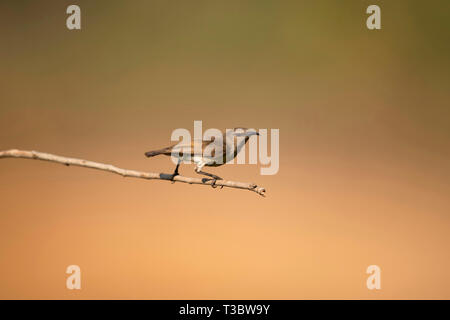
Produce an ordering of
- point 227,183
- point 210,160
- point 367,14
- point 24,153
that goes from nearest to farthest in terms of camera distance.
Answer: point 24,153, point 227,183, point 210,160, point 367,14

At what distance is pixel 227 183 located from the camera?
1.05 meters

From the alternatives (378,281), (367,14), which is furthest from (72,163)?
(367,14)

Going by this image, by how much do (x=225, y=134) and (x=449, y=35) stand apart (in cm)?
173

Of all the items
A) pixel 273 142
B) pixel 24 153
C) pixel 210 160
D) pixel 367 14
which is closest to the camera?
pixel 24 153

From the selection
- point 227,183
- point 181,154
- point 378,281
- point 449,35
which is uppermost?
point 449,35

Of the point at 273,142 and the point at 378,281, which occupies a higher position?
the point at 273,142

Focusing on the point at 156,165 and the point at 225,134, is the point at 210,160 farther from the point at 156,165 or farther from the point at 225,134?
the point at 156,165

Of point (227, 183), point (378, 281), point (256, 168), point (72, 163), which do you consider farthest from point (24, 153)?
point (378, 281)

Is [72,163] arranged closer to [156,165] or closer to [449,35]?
[156,165]

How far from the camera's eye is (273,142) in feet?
7.02

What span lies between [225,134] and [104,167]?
1.43 feet

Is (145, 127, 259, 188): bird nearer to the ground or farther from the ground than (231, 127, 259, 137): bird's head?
nearer to the ground

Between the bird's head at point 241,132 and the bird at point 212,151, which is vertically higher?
the bird's head at point 241,132

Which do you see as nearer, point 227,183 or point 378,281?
point 227,183
